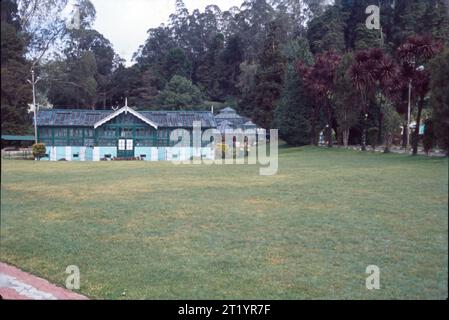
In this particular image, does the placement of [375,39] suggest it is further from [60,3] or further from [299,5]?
[60,3]

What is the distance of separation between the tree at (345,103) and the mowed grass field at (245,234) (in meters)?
2.35

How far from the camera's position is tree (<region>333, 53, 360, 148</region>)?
422 inches

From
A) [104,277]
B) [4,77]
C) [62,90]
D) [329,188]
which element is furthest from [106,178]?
[4,77]

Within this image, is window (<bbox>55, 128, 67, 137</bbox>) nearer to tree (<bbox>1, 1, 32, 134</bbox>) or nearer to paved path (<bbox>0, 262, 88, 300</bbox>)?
paved path (<bbox>0, 262, 88, 300</bbox>)

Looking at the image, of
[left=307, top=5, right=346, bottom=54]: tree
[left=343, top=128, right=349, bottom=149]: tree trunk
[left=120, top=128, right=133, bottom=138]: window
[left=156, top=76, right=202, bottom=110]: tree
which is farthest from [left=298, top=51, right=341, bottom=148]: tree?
[left=156, top=76, right=202, bottom=110]: tree

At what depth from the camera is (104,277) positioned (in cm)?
336

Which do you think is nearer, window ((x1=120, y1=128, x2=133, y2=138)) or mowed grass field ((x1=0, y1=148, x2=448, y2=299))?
mowed grass field ((x1=0, y1=148, x2=448, y2=299))

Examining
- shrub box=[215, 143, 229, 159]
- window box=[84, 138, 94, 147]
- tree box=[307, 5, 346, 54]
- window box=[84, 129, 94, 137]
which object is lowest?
shrub box=[215, 143, 229, 159]

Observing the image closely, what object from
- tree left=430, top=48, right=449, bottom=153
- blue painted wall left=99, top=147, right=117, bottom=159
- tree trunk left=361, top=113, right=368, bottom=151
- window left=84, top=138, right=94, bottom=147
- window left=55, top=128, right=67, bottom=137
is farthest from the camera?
tree trunk left=361, top=113, right=368, bottom=151

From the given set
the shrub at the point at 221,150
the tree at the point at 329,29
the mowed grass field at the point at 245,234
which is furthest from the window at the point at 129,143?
the tree at the point at 329,29

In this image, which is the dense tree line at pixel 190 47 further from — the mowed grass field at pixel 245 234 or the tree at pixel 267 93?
the tree at pixel 267 93

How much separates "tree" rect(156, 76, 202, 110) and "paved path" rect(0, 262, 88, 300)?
1999 mm

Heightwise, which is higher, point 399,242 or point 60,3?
point 60,3
